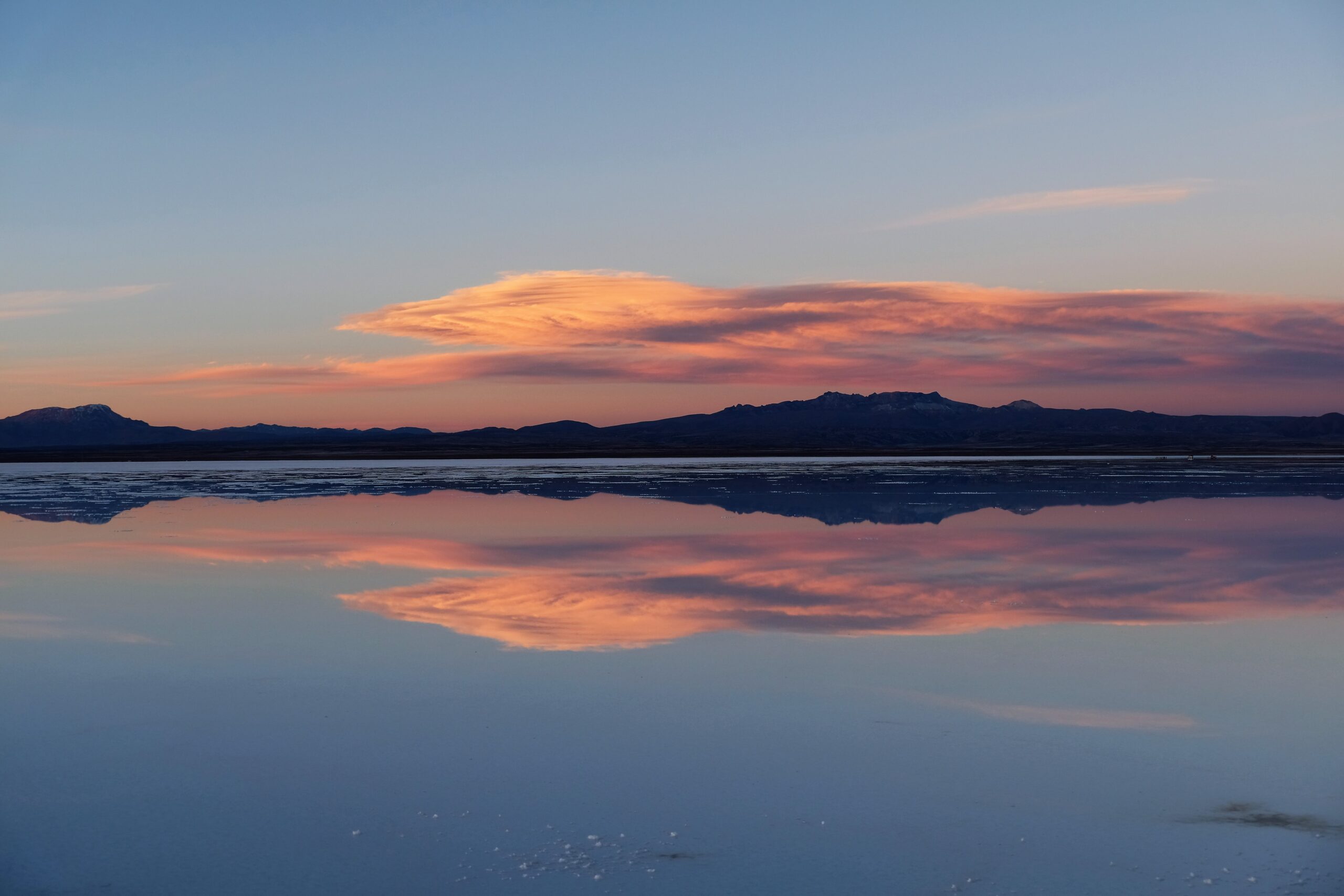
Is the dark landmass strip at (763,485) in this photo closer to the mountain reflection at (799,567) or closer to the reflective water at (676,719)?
the mountain reflection at (799,567)

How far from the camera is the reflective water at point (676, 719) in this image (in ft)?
15.0

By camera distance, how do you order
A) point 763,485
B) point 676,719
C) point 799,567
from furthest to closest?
point 763,485 < point 799,567 < point 676,719

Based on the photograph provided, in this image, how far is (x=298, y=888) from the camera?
4.32 metres

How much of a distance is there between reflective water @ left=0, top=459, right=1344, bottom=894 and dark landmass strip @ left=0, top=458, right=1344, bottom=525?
847 centimetres

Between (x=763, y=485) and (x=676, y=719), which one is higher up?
(x=763, y=485)

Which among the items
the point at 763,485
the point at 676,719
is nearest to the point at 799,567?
the point at 676,719

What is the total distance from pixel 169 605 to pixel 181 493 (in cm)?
2126

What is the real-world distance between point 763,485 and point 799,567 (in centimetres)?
2075

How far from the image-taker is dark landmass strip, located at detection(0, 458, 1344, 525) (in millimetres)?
24109

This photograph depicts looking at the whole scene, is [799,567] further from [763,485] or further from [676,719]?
[763,485]

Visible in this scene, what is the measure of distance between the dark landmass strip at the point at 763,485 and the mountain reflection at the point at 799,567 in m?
3.02

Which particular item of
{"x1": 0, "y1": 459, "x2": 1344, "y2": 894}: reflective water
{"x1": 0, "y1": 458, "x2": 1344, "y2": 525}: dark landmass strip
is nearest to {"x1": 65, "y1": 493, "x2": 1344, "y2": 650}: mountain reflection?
{"x1": 0, "y1": 459, "x2": 1344, "y2": 894}: reflective water

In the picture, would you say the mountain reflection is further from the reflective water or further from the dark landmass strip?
the dark landmass strip

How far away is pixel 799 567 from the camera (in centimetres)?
1333
